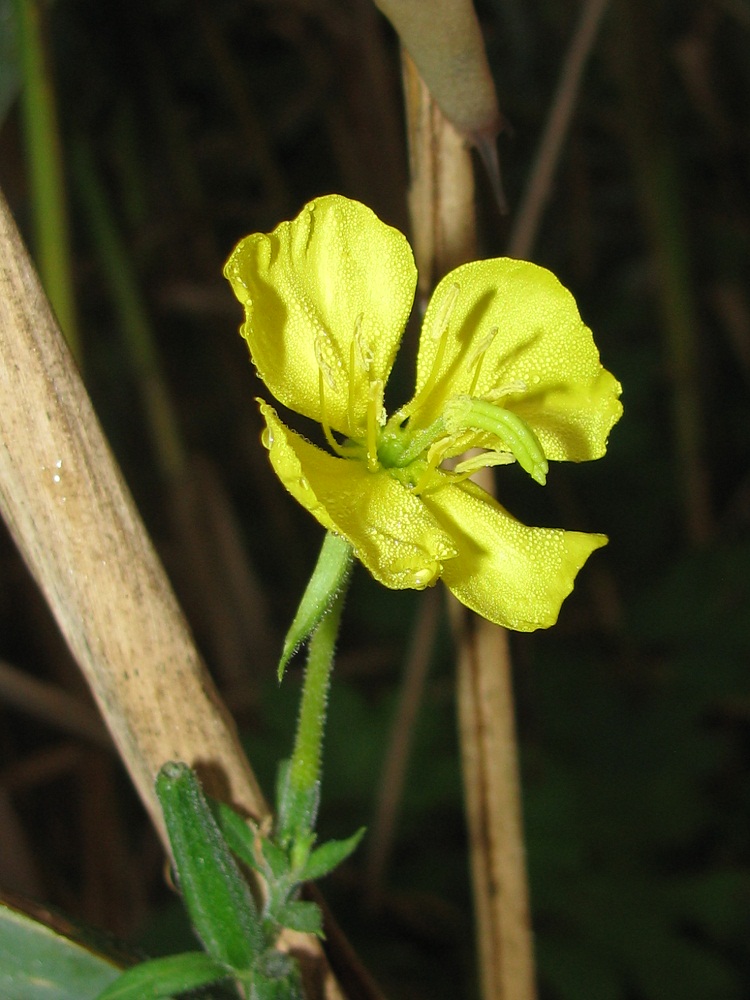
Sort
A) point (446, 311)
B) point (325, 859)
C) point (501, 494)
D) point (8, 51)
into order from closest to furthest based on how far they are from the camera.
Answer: point (325, 859), point (446, 311), point (8, 51), point (501, 494)

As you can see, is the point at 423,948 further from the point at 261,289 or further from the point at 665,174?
the point at 665,174

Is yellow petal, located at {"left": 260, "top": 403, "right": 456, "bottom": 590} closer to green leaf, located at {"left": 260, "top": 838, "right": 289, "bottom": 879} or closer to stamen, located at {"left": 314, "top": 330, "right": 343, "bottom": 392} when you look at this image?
stamen, located at {"left": 314, "top": 330, "right": 343, "bottom": 392}

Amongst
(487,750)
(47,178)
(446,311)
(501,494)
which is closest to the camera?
(446,311)

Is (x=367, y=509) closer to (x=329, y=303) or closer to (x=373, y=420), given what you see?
(x=373, y=420)

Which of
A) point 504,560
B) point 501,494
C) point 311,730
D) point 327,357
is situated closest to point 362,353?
point 327,357

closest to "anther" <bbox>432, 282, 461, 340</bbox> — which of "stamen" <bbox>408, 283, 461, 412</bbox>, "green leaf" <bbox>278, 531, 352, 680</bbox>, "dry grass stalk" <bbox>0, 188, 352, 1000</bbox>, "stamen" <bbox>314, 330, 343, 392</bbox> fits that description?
"stamen" <bbox>408, 283, 461, 412</bbox>

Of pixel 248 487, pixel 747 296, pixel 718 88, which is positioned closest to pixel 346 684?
pixel 248 487

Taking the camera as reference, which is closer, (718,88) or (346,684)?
(346,684)

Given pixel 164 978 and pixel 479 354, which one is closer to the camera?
pixel 164 978
